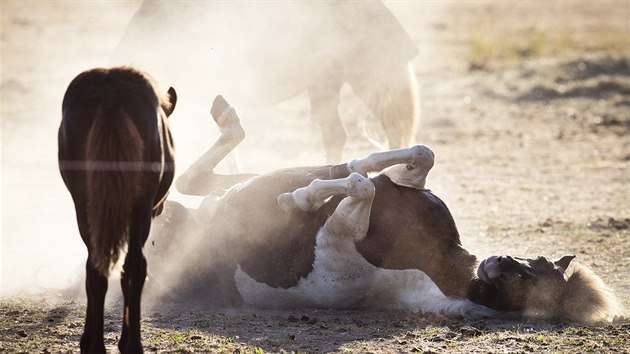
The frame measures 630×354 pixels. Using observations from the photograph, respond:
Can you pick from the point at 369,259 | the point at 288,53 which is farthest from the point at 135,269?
the point at 288,53

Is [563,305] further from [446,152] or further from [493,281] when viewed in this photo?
[446,152]

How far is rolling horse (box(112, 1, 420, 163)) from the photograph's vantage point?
8039mm

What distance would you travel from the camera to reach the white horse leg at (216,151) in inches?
229

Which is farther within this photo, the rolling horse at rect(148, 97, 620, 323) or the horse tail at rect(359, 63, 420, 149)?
the horse tail at rect(359, 63, 420, 149)

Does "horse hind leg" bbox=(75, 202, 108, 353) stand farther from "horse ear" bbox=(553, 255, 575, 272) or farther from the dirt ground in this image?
"horse ear" bbox=(553, 255, 575, 272)

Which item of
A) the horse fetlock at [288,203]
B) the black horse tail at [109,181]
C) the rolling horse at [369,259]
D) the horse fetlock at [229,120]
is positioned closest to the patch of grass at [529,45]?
the horse fetlock at [229,120]

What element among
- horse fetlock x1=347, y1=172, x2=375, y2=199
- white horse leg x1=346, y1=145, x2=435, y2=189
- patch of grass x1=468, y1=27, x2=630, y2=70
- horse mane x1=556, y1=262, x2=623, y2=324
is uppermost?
patch of grass x1=468, y1=27, x2=630, y2=70

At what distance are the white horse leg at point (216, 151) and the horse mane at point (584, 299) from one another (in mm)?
2045

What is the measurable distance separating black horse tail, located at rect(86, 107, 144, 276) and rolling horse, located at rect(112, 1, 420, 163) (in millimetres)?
4114

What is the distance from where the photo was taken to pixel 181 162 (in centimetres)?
894

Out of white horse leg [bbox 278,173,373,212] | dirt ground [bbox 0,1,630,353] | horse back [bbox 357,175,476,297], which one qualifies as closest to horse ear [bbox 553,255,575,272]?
dirt ground [bbox 0,1,630,353]

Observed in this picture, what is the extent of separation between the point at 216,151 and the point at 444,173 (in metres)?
4.82

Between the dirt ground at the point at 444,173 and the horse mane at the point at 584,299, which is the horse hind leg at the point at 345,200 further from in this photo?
the horse mane at the point at 584,299

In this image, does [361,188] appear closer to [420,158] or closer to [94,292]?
[420,158]
